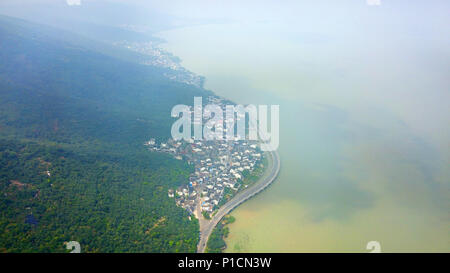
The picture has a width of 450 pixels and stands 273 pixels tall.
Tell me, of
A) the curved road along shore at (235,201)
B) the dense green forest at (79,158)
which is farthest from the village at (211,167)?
the dense green forest at (79,158)

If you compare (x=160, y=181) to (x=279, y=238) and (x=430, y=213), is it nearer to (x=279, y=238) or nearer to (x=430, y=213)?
(x=279, y=238)

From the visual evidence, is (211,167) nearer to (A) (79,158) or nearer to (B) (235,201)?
(B) (235,201)

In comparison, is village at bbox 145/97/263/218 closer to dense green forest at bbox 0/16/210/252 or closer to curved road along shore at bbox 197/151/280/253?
curved road along shore at bbox 197/151/280/253

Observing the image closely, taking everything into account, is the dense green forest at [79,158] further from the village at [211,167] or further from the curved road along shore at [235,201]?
the village at [211,167]

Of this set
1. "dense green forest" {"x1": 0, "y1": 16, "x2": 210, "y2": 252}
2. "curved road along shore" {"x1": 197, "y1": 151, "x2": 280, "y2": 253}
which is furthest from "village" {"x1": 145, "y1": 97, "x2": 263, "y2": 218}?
"dense green forest" {"x1": 0, "y1": 16, "x2": 210, "y2": 252}

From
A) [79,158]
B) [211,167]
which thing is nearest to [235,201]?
[211,167]

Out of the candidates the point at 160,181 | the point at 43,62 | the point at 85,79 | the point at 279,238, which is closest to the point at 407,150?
the point at 279,238

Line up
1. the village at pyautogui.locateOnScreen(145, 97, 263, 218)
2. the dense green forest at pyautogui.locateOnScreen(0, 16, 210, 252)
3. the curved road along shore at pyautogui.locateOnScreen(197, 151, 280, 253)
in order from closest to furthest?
the dense green forest at pyautogui.locateOnScreen(0, 16, 210, 252) → the curved road along shore at pyautogui.locateOnScreen(197, 151, 280, 253) → the village at pyautogui.locateOnScreen(145, 97, 263, 218)
